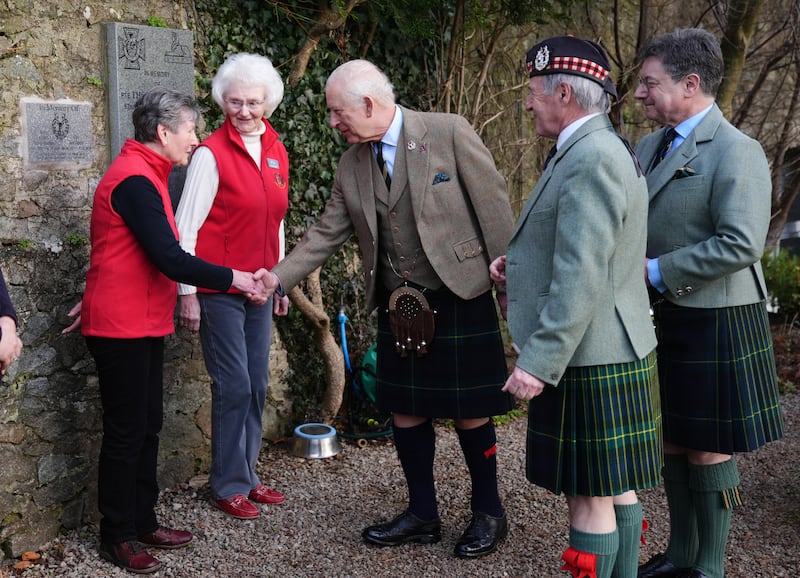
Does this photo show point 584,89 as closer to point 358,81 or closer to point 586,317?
point 586,317

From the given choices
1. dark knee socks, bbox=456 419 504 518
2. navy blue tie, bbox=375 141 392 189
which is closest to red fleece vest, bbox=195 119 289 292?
navy blue tie, bbox=375 141 392 189

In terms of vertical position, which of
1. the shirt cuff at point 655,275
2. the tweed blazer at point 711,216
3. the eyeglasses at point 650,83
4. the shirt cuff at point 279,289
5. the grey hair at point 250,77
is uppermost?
the grey hair at point 250,77

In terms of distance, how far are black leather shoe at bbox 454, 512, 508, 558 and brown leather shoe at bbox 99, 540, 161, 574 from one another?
122 centimetres

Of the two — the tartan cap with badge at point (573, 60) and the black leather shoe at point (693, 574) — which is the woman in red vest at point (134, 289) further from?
the black leather shoe at point (693, 574)

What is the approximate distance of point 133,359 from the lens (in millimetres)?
3469

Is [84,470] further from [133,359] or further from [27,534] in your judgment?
[133,359]

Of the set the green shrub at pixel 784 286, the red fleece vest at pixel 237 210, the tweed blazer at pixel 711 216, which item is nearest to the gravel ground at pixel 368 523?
the red fleece vest at pixel 237 210

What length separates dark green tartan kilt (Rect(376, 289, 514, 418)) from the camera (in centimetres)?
358

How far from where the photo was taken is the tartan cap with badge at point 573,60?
104 inches

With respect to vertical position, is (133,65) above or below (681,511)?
above

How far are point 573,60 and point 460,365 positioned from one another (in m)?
1.39

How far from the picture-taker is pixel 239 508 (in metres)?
4.08

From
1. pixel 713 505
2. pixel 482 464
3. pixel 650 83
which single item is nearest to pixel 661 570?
pixel 713 505

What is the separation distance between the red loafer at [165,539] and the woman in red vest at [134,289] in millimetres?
90
